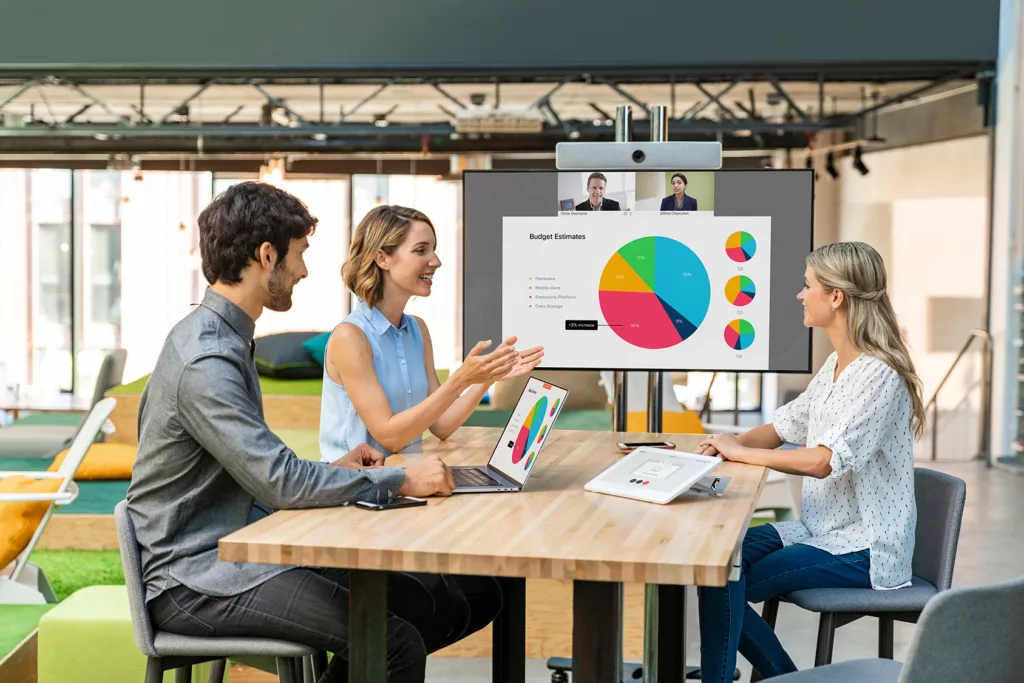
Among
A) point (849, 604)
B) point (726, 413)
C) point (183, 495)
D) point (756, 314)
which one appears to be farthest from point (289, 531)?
point (726, 413)

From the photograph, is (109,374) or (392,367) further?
(109,374)

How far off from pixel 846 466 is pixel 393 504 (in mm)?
1063

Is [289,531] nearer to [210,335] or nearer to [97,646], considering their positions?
[210,335]

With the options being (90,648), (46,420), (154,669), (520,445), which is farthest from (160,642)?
(46,420)

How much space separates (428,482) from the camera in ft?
7.09

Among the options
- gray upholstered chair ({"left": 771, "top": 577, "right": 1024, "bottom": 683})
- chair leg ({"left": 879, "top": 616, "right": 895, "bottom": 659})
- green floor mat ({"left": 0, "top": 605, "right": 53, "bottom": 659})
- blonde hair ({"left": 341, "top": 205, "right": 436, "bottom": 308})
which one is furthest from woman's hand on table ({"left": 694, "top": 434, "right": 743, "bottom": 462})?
green floor mat ({"left": 0, "top": 605, "right": 53, "bottom": 659})

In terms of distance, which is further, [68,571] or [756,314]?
[68,571]

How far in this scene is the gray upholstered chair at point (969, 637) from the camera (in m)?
1.59

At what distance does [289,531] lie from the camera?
1879 mm

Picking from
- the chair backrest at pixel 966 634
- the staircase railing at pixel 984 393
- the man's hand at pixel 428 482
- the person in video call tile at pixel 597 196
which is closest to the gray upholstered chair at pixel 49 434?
the person in video call tile at pixel 597 196

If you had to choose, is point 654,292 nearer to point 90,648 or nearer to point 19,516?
point 90,648

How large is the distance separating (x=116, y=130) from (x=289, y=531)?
9960 mm

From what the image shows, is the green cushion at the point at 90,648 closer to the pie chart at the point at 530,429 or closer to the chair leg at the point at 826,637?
the pie chart at the point at 530,429

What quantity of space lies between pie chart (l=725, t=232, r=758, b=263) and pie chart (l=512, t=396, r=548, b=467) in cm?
93
